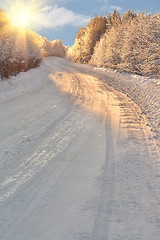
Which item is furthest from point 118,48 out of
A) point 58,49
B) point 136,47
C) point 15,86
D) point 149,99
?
point 58,49

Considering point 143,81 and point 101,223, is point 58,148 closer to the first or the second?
point 101,223

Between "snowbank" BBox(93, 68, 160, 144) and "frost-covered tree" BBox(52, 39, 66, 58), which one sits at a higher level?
"frost-covered tree" BBox(52, 39, 66, 58)

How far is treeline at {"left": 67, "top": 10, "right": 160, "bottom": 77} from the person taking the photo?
12484 mm

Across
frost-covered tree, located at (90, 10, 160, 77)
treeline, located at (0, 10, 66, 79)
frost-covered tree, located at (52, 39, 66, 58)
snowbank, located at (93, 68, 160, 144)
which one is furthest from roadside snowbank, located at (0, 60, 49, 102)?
frost-covered tree, located at (52, 39, 66, 58)

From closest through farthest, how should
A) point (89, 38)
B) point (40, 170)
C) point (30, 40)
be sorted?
point (40, 170) < point (30, 40) < point (89, 38)

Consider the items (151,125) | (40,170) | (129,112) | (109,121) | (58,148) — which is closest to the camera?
(40,170)

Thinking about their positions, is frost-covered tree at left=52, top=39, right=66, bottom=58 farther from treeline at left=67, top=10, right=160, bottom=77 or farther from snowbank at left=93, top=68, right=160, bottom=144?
snowbank at left=93, top=68, right=160, bottom=144

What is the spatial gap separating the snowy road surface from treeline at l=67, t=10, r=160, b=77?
27.9 ft

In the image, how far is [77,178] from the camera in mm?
3164

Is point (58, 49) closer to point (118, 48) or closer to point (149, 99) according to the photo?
point (118, 48)

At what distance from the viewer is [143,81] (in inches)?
462

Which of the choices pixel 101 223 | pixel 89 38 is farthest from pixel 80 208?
pixel 89 38

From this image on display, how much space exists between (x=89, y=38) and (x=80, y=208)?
32.9 metres

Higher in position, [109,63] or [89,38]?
[89,38]
